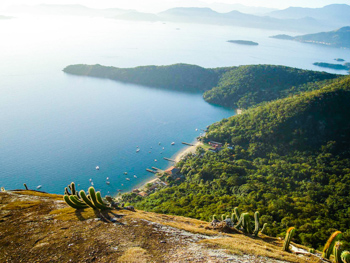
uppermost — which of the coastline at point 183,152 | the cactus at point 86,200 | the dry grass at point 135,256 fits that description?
the cactus at point 86,200

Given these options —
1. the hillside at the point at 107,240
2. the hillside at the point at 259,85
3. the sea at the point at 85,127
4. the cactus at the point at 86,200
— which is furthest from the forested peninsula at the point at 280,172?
the cactus at the point at 86,200

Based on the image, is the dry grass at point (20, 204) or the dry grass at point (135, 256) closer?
the dry grass at point (135, 256)

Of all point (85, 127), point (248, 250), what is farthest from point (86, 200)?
point (85, 127)

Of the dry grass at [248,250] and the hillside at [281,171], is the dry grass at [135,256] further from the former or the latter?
the hillside at [281,171]

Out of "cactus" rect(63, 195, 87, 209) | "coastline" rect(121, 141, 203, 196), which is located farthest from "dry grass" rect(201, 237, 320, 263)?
"coastline" rect(121, 141, 203, 196)

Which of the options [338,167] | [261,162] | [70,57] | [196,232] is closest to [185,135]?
[261,162]

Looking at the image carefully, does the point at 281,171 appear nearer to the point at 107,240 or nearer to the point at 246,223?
the point at 246,223

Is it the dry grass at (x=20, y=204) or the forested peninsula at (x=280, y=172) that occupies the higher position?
the dry grass at (x=20, y=204)
